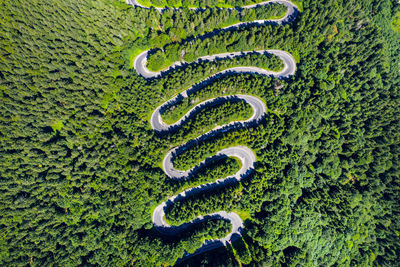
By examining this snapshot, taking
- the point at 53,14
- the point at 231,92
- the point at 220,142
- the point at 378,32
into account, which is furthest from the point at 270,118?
the point at 53,14

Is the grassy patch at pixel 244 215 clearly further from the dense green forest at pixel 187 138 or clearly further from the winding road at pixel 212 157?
the winding road at pixel 212 157

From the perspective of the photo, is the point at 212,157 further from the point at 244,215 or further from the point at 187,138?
the point at 244,215

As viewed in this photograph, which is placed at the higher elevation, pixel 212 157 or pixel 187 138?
pixel 187 138

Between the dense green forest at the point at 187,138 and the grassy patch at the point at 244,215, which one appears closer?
the dense green forest at the point at 187,138

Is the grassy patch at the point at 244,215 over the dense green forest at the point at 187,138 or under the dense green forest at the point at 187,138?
under

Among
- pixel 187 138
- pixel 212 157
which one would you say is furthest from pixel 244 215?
pixel 187 138

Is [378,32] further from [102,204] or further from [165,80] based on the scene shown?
[102,204]

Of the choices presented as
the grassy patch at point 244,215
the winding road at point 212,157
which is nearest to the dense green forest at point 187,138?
the grassy patch at point 244,215

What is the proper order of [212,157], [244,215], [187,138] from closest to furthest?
[244,215]
[187,138]
[212,157]

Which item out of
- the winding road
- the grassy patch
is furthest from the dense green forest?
the winding road
